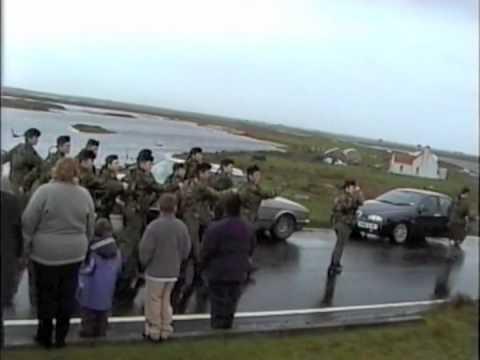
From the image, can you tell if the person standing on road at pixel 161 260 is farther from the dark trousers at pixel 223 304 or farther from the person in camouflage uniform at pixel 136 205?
the person in camouflage uniform at pixel 136 205

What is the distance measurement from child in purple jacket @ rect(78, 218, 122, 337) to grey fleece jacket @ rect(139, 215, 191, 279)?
0.25 metres

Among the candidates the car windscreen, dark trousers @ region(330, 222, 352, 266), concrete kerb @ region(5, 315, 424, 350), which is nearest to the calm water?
dark trousers @ region(330, 222, 352, 266)

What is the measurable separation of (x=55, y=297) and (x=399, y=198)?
376 inches

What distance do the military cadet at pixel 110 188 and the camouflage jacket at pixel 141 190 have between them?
0.29 ft

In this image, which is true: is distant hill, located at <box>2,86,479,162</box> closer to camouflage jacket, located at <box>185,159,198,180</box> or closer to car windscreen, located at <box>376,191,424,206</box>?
camouflage jacket, located at <box>185,159,198,180</box>

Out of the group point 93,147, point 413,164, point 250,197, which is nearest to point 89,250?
point 93,147

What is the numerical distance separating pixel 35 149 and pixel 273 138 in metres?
4.06

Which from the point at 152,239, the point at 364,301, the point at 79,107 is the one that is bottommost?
the point at 364,301

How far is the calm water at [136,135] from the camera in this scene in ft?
31.0

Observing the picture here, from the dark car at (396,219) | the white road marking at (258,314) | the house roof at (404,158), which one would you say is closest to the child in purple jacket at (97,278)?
the white road marking at (258,314)

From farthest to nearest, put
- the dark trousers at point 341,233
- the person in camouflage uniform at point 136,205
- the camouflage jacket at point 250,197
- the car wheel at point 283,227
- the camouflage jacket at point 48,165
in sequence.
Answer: the car wheel at point 283,227 → the dark trousers at point 341,233 → the camouflage jacket at point 250,197 → the person in camouflage uniform at point 136,205 → the camouflage jacket at point 48,165

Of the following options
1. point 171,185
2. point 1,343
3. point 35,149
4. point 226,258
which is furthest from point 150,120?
point 1,343

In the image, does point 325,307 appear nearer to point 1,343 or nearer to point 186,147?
point 186,147

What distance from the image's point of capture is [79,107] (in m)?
9.12
